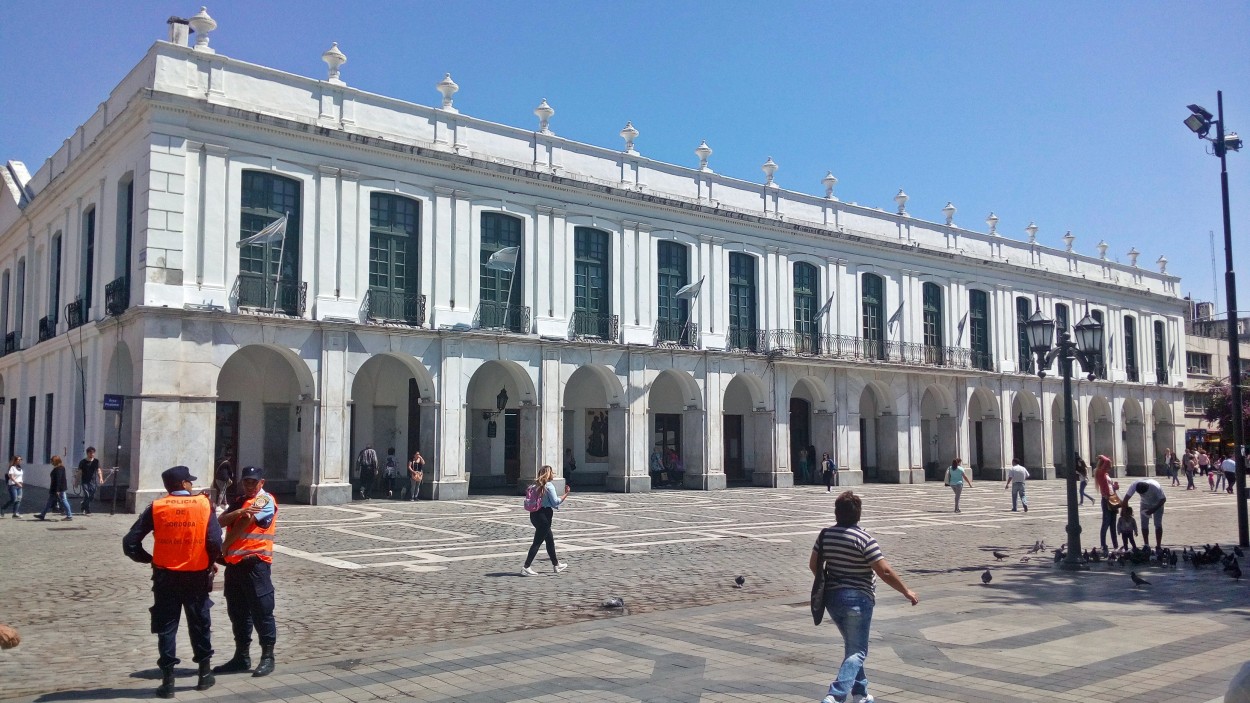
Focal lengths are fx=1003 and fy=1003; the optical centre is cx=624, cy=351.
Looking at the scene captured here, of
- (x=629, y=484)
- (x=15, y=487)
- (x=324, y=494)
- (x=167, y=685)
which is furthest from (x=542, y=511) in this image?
(x=629, y=484)

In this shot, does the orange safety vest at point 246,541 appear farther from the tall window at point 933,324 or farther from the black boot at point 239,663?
the tall window at point 933,324

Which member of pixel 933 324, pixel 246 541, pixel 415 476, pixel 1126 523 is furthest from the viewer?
pixel 933 324

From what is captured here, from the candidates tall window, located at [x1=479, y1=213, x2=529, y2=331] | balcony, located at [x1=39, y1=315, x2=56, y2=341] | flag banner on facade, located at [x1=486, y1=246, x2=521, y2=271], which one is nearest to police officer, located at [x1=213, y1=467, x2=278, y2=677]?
flag banner on facade, located at [x1=486, y1=246, x2=521, y2=271]

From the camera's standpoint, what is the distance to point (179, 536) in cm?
719

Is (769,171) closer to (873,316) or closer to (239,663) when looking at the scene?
(873,316)

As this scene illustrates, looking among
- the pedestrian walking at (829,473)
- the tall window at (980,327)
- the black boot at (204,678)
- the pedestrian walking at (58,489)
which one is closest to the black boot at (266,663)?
the black boot at (204,678)

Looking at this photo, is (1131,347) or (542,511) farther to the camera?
(1131,347)

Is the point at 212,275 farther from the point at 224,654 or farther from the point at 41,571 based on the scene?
the point at 224,654

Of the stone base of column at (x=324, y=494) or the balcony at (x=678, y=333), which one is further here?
the balcony at (x=678, y=333)

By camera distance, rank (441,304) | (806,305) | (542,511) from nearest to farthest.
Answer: (542,511), (441,304), (806,305)

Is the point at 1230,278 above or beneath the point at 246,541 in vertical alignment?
above

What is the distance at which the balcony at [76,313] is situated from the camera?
27906 millimetres

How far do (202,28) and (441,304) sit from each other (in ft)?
30.4

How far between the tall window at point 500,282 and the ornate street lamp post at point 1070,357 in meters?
16.8
